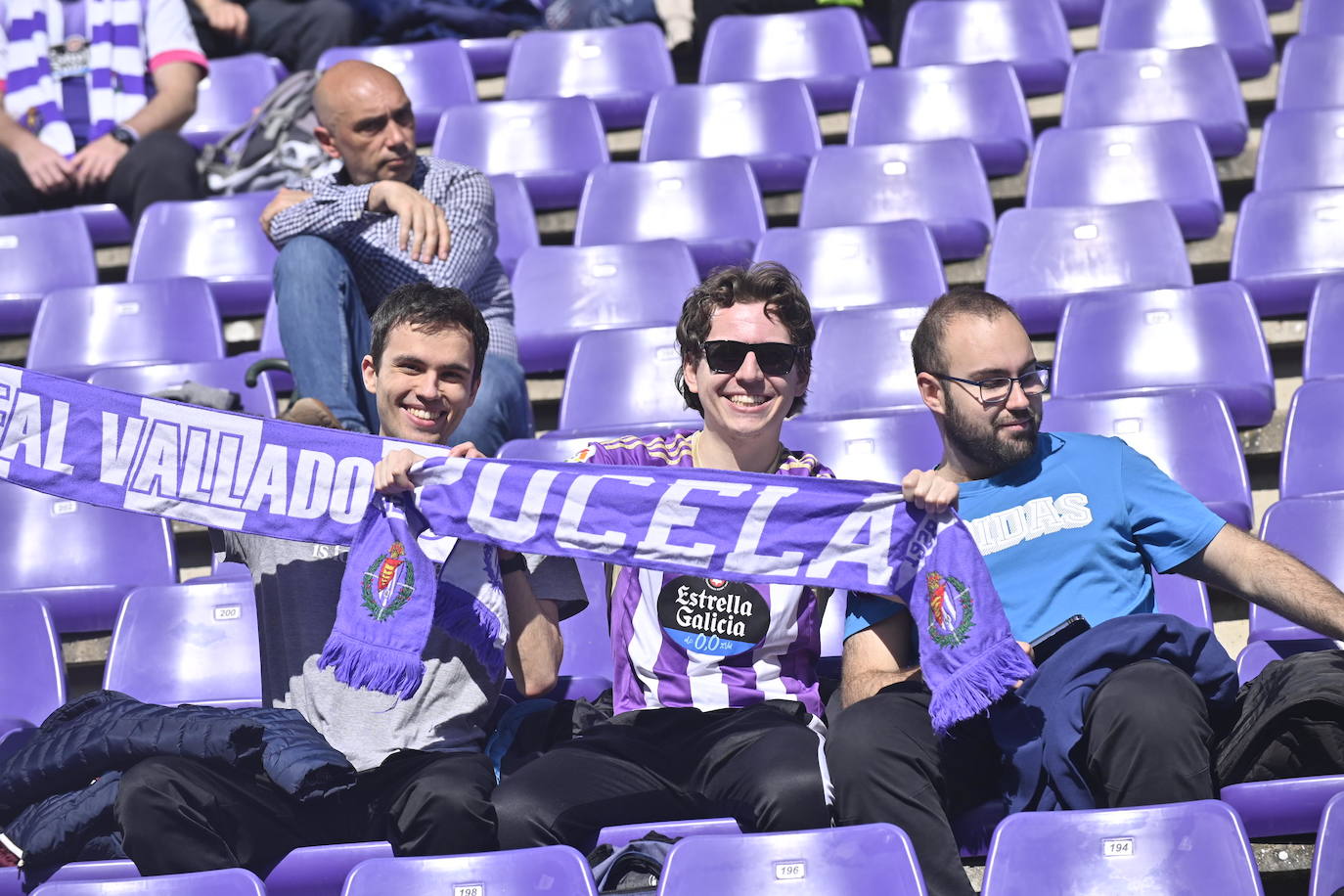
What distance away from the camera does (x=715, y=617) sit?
9.80 ft

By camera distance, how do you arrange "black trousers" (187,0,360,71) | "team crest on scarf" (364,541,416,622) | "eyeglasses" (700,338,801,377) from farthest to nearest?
"black trousers" (187,0,360,71), "eyeglasses" (700,338,801,377), "team crest on scarf" (364,541,416,622)

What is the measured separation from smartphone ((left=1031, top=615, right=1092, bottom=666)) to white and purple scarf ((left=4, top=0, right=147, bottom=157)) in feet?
14.0

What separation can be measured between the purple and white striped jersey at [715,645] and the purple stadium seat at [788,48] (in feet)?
11.6

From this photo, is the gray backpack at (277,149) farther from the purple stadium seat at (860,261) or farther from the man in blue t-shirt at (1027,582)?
the man in blue t-shirt at (1027,582)

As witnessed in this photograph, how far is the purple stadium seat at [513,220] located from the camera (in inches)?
208

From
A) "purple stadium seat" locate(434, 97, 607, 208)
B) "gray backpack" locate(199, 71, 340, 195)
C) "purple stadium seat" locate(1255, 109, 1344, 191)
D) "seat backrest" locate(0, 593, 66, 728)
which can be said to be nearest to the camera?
"seat backrest" locate(0, 593, 66, 728)

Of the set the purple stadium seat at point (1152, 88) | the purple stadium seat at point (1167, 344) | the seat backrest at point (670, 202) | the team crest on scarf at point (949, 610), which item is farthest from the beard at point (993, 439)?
the purple stadium seat at point (1152, 88)

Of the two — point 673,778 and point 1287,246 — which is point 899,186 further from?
point 673,778

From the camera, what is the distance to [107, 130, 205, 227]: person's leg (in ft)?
18.7

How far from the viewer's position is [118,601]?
3949 mm

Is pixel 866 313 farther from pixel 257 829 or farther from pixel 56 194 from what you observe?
pixel 56 194

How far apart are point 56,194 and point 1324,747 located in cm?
465

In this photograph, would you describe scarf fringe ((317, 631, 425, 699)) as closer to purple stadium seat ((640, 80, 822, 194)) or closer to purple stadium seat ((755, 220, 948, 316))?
purple stadium seat ((755, 220, 948, 316))

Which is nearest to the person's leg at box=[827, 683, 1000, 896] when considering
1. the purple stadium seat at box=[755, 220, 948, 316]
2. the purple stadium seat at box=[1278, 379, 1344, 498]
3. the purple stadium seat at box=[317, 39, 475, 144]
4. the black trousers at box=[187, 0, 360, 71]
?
the purple stadium seat at box=[1278, 379, 1344, 498]
